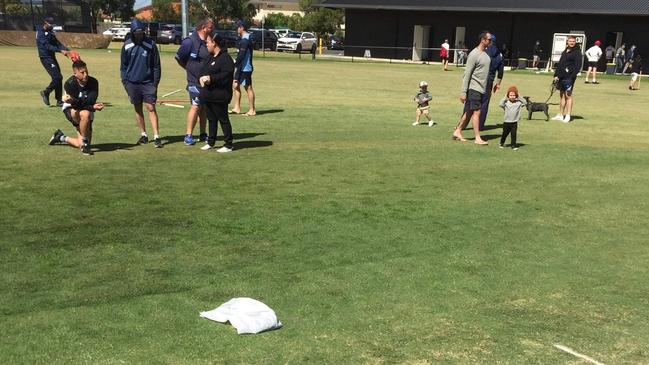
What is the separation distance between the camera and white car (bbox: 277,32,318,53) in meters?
53.8

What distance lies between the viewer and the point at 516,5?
144 feet

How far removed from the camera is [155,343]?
381cm

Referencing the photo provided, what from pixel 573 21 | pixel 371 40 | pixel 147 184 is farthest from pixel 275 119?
pixel 371 40

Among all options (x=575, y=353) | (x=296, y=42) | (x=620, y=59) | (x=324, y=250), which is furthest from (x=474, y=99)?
(x=296, y=42)

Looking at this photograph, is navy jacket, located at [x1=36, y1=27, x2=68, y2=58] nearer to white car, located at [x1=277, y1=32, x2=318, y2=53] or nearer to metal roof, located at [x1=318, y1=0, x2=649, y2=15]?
metal roof, located at [x1=318, y1=0, x2=649, y2=15]

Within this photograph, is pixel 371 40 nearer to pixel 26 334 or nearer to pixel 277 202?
pixel 277 202

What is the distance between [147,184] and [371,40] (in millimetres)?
46498

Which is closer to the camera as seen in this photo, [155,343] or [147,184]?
[155,343]

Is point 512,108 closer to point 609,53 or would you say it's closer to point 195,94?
point 195,94

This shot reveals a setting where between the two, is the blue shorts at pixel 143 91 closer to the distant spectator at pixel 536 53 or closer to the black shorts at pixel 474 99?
the black shorts at pixel 474 99

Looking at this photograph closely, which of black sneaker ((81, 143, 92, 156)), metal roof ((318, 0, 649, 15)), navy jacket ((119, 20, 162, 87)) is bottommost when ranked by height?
black sneaker ((81, 143, 92, 156))

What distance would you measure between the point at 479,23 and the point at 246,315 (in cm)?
4652

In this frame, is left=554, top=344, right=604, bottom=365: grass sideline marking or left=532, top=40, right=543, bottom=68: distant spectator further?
left=532, top=40, right=543, bottom=68: distant spectator

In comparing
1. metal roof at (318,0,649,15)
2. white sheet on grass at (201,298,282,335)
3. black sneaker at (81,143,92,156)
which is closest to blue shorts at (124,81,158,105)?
black sneaker at (81,143,92,156)
